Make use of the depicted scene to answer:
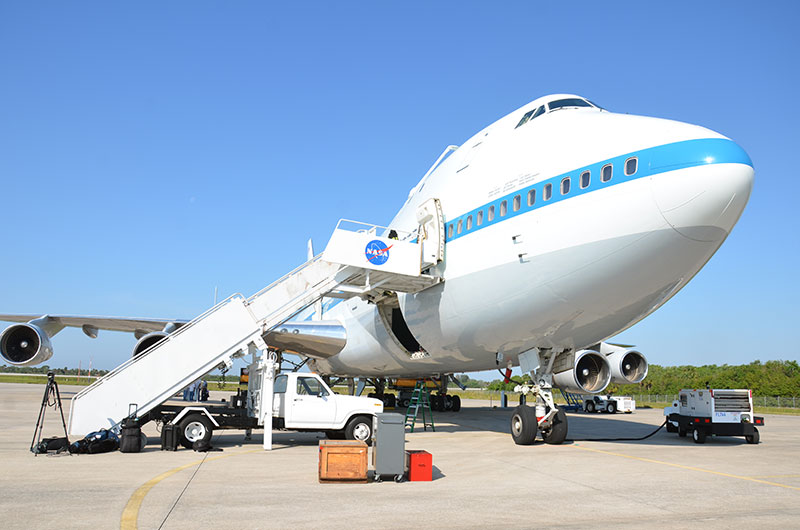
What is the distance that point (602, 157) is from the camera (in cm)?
952

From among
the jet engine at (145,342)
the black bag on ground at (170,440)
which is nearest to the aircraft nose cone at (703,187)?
the black bag on ground at (170,440)

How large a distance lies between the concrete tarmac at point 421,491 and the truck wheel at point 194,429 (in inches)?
23.4

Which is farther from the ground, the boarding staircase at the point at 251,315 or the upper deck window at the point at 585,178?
the upper deck window at the point at 585,178

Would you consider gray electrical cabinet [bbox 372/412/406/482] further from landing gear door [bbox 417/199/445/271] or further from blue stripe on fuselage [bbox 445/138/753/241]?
landing gear door [bbox 417/199/445/271]

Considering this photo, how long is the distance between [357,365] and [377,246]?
8732 mm

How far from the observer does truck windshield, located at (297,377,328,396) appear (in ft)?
40.0

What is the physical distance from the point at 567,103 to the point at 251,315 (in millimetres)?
8045

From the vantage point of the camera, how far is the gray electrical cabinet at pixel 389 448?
320 inches

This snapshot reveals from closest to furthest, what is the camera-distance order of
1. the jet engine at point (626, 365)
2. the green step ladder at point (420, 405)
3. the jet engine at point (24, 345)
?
the green step ladder at point (420, 405) < the jet engine at point (24, 345) < the jet engine at point (626, 365)

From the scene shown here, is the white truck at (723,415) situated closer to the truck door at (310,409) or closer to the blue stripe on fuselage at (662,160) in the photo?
the blue stripe on fuselage at (662,160)

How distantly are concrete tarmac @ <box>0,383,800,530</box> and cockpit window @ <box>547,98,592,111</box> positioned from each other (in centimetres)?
688

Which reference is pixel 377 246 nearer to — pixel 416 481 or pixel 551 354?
pixel 551 354

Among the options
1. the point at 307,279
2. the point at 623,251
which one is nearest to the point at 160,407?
the point at 307,279

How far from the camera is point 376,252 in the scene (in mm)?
12008
